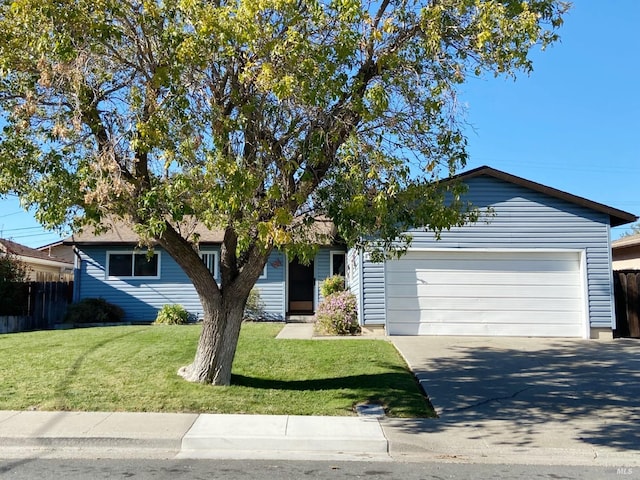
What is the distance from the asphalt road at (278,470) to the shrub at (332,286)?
1192 centimetres

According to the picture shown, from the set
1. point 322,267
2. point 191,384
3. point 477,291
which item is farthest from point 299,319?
point 191,384

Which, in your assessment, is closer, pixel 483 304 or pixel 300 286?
pixel 483 304

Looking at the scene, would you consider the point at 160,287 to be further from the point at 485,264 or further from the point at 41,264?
the point at 485,264

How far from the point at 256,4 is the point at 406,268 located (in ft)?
32.9

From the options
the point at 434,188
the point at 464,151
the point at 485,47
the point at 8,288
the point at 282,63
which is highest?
the point at 485,47

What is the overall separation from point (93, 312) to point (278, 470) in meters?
14.5

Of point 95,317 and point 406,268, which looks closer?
point 406,268

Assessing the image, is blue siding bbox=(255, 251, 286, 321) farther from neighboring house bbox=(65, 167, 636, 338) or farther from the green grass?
the green grass

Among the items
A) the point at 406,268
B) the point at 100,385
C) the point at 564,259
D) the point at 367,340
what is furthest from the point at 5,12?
the point at 564,259

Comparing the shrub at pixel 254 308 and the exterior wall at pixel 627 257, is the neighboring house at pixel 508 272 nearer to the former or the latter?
the shrub at pixel 254 308

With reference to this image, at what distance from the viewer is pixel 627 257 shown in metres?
24.6

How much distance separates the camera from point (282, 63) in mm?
7191

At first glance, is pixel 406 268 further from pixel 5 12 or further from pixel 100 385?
pixel 5 12

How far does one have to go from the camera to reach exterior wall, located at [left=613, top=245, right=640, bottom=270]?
2364cm
